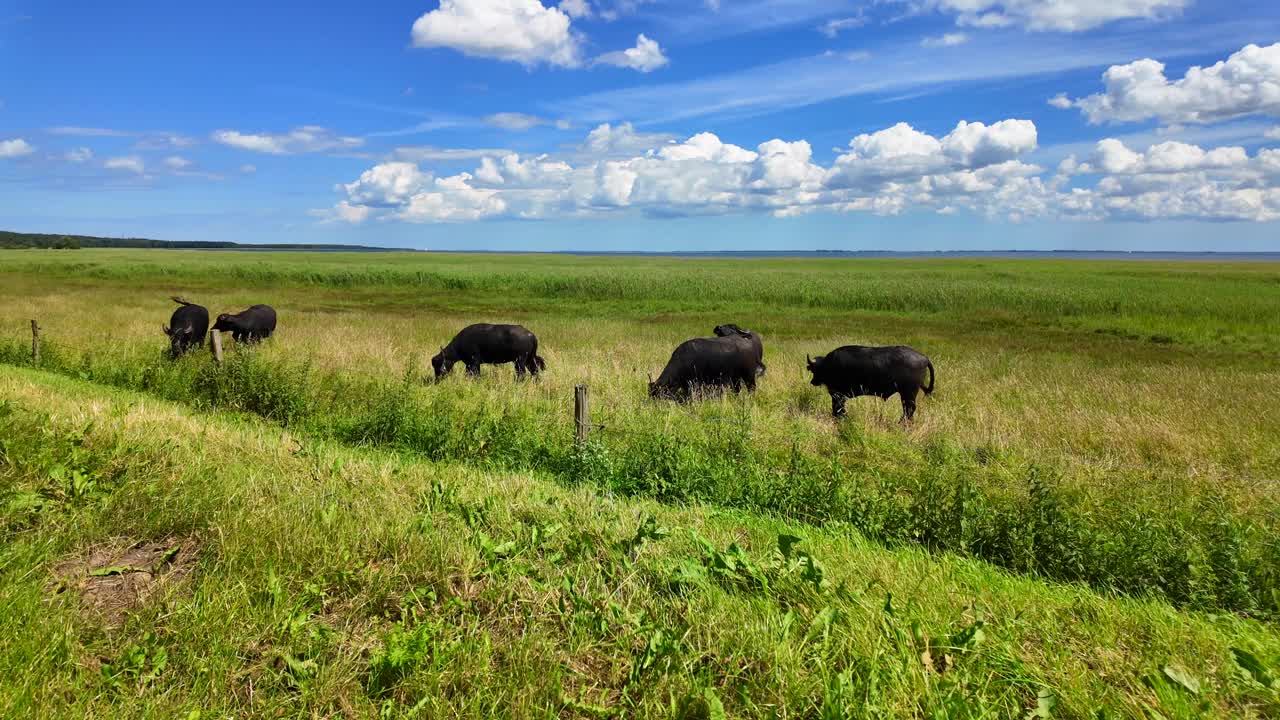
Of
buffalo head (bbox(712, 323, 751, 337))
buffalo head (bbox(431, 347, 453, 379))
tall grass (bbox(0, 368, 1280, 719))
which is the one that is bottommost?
buffalo head (bbox(431, 347, 453, 379))

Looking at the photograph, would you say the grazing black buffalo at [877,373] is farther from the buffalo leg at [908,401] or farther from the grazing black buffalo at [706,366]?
the grazing black buffalo at [706,366]

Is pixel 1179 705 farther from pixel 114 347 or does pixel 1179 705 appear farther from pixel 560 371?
pixel 114 347

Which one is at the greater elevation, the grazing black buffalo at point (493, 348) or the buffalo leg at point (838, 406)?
the grazing black buffalo at point (493, 348)

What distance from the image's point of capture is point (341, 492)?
527 centimetres

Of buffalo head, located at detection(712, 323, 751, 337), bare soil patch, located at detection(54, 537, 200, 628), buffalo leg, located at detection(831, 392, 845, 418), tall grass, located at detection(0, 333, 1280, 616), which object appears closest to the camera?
bare soil patch, located at detection(54, 537, 200, 628)

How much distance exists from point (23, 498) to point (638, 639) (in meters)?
4.04

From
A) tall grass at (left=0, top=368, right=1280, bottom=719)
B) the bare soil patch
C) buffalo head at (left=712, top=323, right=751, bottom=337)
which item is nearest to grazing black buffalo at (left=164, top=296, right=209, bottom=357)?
Answer: buffalo head at (left=712, top=323, right=751, bottom=337)

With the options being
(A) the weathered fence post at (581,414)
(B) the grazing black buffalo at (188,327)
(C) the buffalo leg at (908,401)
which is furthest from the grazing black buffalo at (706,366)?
(B) the grazing black buffalo at (188,327)

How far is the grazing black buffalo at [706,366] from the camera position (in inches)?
498

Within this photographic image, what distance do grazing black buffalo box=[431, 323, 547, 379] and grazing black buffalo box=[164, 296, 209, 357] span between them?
624cm

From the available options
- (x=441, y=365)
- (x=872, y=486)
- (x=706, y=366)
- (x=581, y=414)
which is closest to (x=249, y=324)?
(x=441, y=365)

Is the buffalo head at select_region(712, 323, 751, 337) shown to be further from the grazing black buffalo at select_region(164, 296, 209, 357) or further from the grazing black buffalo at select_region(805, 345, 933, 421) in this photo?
the grazing black buffalo at select_region(164, 296, 209, 357)

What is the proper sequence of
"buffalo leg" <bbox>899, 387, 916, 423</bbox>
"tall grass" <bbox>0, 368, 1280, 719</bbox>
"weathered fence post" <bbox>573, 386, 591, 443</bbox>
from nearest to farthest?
1. "tall grass" <bbox>0, 368, 1280, 719</bbox>
2. "weathered fence post" <bbox>573, 386, 591, 443</bbox>
3. "buffalo leg" <bbox>899, 387, 916, 423</bbox>

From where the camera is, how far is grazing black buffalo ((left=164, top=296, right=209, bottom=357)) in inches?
640
